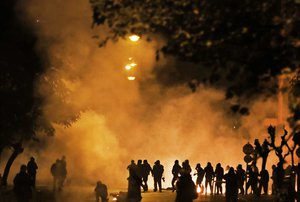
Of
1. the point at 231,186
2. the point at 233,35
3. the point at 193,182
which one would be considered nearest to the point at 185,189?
the point at 193,182

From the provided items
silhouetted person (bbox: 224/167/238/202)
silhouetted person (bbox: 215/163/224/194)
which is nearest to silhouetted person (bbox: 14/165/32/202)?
silhouetted person (bbox: 224/167/238/202)

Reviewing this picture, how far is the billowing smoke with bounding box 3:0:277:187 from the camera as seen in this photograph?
30719mm

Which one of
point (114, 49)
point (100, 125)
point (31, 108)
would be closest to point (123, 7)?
point (31, 108)

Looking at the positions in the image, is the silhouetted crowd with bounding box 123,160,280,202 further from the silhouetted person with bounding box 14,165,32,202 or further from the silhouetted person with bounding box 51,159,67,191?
the silhouetted person with bounding box 51,159,67,191

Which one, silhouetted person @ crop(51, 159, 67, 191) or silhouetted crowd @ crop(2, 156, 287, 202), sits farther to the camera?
silhouetted person @ crop(51, 159, 67, 191)

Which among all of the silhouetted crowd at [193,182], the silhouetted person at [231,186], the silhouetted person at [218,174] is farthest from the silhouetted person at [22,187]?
the silhouetted person at [218,174]

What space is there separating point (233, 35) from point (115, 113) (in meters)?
38.6

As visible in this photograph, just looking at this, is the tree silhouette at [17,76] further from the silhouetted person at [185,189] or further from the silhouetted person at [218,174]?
the silhouetted person at [185,189]

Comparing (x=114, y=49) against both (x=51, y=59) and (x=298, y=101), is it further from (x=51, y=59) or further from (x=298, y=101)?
(x=298, y=101)

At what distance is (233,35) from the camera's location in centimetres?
981

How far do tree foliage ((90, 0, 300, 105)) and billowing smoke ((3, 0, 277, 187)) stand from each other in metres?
18.4

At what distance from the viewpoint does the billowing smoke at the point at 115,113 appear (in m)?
30.7

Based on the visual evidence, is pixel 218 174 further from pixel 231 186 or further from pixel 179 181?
pixel 179 181

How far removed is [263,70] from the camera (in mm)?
9906
